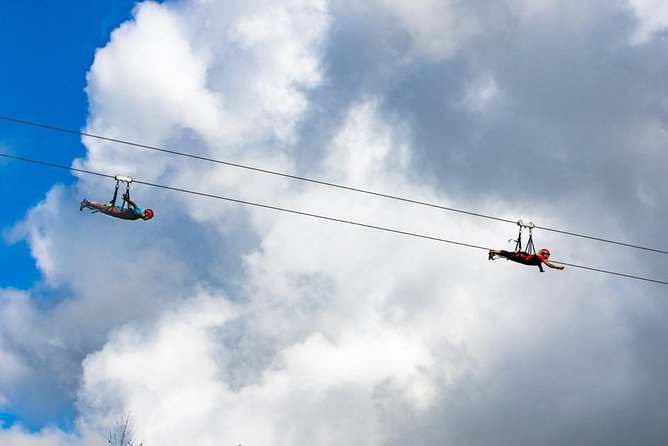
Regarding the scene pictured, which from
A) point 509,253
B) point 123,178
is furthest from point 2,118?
point 509,253

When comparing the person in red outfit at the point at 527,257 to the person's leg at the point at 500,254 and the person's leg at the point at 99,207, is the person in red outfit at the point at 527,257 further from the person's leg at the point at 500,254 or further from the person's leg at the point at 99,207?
the person's leg at the point at 99,207

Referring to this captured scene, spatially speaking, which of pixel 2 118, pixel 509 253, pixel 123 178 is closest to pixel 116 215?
pixel 123 178

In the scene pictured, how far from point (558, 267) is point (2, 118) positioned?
1255 inches

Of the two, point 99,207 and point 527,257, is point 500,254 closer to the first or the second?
point 527,257

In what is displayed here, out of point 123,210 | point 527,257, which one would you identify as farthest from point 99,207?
point 527,257

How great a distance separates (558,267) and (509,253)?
9.38 ft

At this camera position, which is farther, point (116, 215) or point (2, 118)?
point (116, 215)

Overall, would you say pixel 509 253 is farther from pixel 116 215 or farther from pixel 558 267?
pixel 116 215

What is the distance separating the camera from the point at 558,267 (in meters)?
54.6

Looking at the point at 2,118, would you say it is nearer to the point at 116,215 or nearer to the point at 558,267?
the point at 116,215

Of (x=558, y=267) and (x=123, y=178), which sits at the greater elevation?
(x=123, y=178)

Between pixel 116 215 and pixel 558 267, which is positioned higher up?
pixel 116 215

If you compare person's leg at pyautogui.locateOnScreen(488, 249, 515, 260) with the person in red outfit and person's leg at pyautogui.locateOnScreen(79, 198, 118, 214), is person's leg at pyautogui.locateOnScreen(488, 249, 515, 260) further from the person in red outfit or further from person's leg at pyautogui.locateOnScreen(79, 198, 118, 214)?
person's leg at pyautogui.locateOnScreen(79, 198, 118, 214)

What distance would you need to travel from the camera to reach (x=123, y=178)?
178 feet
